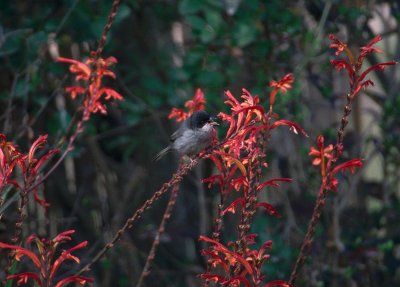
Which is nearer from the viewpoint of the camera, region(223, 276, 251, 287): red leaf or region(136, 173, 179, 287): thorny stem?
region(223, 276, 251, 287): red leaf

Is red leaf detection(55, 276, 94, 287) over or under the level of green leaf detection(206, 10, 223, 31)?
under

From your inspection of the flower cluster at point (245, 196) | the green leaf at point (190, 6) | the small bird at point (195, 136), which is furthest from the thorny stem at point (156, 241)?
the green leaf at point (190, 6)

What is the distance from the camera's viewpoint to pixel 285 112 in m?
4.64

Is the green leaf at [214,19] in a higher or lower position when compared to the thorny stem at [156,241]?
higher

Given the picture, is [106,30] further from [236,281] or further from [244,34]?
[244,34]

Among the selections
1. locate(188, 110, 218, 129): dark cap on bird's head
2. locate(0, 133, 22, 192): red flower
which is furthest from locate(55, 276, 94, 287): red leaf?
locate(188, 110, 218, 129): dark cap on bird's head

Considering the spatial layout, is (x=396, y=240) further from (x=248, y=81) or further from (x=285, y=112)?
(x=248, y=81)

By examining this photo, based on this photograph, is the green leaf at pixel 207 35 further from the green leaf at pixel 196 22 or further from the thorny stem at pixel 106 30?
the thorny stem at pixel 106 30

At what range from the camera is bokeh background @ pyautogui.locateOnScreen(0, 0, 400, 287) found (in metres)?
4.35

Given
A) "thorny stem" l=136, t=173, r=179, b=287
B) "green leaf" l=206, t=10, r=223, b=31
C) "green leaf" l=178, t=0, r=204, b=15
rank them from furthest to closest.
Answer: "green leaf" l=206, t=10, r=223, b=31
"green leaf" l=178, t=0, r=204, b=15
"thorny stem" l=136, t=173, r=179, b=287

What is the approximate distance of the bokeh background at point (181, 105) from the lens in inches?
171

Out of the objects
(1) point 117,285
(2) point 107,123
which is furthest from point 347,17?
(1) point 117,285

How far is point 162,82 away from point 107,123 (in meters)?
0.68

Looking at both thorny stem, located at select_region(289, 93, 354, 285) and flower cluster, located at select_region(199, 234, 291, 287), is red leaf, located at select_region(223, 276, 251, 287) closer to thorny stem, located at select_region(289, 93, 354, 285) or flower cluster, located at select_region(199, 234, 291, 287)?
flower cluster, located at select_region(199, 234, 291, 287)
